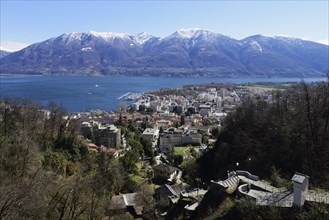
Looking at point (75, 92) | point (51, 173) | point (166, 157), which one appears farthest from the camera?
point (75, 92)

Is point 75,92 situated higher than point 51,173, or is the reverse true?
point 51,173

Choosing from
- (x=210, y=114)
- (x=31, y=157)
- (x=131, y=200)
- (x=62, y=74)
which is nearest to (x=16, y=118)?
(x=31, y=157)

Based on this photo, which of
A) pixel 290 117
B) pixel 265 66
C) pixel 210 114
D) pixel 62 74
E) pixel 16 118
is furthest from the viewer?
pixel 265 66

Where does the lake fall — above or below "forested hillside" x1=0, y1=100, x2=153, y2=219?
below

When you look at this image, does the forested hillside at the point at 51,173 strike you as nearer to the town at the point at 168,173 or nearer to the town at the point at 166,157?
the town at the point at 168,173

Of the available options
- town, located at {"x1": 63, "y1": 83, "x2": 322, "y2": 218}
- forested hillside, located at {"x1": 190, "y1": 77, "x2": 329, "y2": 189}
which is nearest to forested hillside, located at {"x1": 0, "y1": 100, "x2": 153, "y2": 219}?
town, located at {"x1": 63, "y1": 83, "x2": 322, "y2": 218}

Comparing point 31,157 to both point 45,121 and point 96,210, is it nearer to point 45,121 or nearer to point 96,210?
point 96,210

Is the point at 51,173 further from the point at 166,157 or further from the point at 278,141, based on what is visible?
the point at 166,157

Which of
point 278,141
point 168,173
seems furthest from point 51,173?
point 278,141

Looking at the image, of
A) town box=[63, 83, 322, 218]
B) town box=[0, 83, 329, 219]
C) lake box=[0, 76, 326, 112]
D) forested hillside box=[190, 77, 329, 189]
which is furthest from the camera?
lake box=[0, 76, 326, 112]

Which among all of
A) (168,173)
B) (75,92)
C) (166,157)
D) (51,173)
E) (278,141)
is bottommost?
(166,157)

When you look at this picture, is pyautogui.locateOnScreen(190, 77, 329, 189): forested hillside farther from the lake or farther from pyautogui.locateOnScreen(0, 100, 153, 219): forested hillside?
the lake
